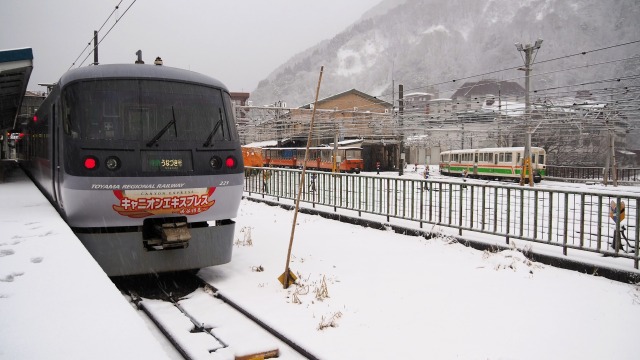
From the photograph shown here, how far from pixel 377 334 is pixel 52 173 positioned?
5.34m

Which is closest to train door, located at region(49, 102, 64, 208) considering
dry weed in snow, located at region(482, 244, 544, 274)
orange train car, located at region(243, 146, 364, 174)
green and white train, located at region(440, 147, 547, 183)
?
dry weed in snow, located at region(482, 244, 544, 274)

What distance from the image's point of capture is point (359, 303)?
5.55 metres

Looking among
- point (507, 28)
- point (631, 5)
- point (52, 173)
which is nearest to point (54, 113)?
point (52, 173)

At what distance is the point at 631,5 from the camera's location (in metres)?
A: 138

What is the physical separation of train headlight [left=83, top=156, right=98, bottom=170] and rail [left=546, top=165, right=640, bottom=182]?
36181mm

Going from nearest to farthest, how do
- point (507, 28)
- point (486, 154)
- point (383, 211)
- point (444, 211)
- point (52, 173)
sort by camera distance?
point (52, 173) < point (444, 211) < point (383, 211) < point (486, 154) < point (507, 28)

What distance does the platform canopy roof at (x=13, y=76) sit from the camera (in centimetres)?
904

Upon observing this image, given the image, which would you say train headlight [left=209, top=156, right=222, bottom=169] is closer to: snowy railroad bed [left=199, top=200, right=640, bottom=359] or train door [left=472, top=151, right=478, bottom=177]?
snowy railroad bed [left=199, top=200, right=640, bottom=359]

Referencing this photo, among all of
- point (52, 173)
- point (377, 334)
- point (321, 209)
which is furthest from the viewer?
point (321, 209)

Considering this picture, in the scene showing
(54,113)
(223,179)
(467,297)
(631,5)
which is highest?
(631,5)

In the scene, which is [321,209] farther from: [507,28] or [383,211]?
[507,28]

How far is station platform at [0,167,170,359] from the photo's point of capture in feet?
8.86

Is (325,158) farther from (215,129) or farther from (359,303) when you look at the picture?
(359,303)

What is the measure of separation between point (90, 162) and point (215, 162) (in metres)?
1.56
